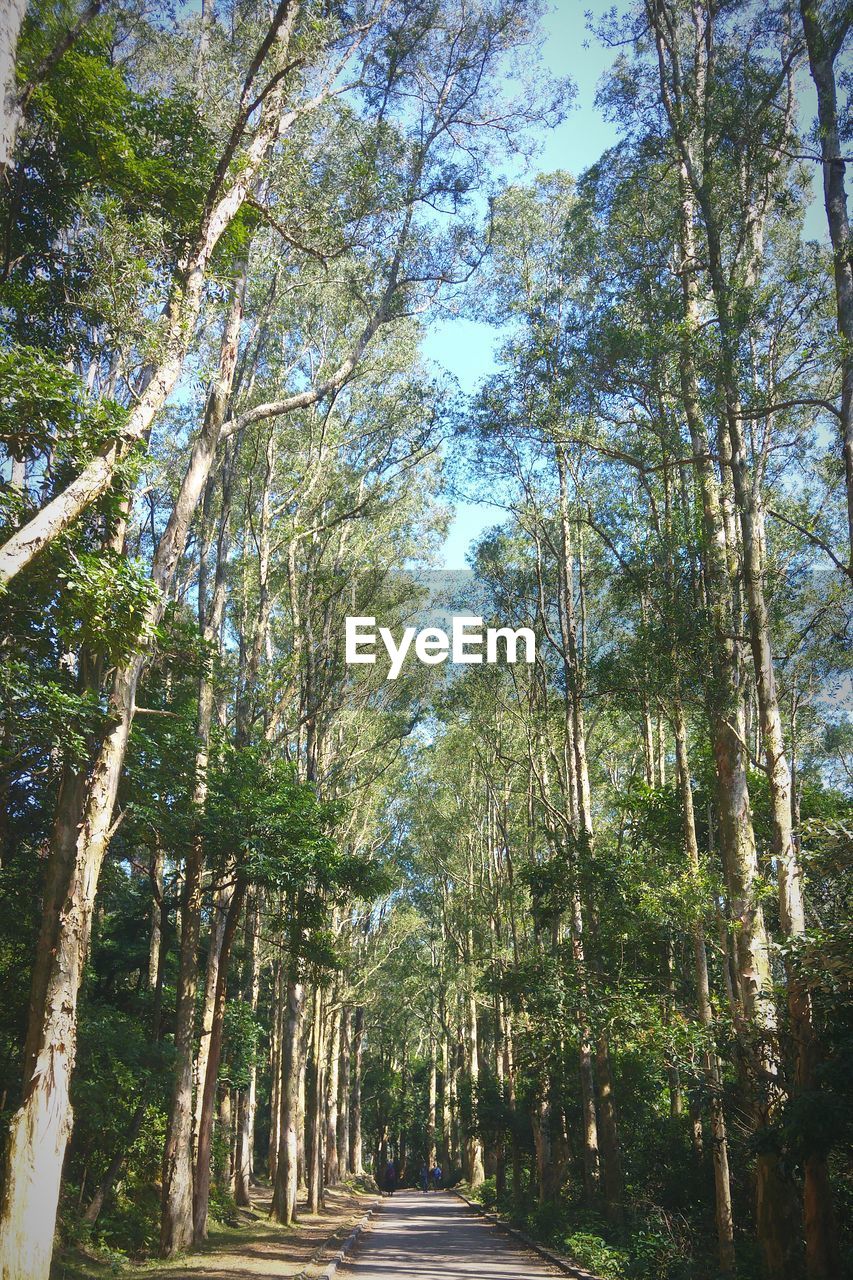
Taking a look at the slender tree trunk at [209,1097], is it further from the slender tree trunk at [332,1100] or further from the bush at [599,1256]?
the slender tree trunk at [332,1100]

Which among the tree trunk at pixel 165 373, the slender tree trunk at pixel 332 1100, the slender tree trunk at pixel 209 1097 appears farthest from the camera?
the slender tree trunk at pixel 332 1100

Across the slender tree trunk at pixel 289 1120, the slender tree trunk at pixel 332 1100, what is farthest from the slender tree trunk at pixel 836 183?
the slender tree trunk at pixel 332 1100

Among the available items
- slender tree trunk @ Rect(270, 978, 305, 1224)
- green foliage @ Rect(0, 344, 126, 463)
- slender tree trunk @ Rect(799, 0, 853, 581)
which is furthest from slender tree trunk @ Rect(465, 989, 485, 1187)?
green foliage @ Rect(0, 344, 126, 463)

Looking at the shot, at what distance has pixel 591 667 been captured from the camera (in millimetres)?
16797

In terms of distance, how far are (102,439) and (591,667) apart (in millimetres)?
10381

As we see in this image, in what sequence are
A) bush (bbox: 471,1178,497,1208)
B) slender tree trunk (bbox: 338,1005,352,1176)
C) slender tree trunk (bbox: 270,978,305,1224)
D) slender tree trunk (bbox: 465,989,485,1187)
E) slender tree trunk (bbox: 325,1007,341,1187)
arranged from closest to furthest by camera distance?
1. slender tree trunk (bbox: 270,978,305,1224)
2. bush (bbox: 471,1178,497,1208)
3. slender tree trunk (bbox: 325,1007,341,1187)
4. slender tree trunk (bbox: 465,989,485,1187)
5. slender tree trunk (bbox: 338,1005,352,1176)

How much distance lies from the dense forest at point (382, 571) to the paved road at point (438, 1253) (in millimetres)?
1094

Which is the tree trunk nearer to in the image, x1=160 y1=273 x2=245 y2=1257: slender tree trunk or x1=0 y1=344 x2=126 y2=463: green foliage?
x1=0 y1=344 x2=126 y2=463: green foliage

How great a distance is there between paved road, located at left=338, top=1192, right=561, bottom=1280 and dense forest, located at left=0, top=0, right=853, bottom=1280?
109 centimetres

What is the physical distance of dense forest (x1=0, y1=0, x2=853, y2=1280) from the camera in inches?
346

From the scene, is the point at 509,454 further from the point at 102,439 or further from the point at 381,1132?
the point at 381,1132

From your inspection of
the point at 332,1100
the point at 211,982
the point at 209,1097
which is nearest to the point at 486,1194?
the point at 332,1100

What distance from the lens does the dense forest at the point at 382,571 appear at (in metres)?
8.80

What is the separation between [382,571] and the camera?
2275 centimetres
